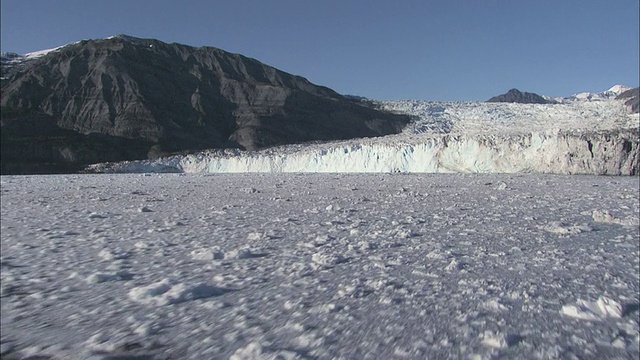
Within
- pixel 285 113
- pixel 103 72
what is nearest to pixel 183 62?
pixel 103 72

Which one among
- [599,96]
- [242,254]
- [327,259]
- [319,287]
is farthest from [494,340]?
[599,96]

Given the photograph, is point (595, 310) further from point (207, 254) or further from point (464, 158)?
point (464, 158)

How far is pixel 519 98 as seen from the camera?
54.4 meters

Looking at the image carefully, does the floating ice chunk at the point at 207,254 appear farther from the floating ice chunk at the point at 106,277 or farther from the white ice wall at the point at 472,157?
the white ice wall at the point at 472,157

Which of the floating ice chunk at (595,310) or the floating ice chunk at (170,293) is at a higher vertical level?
the floating ice chunk at (170,293)

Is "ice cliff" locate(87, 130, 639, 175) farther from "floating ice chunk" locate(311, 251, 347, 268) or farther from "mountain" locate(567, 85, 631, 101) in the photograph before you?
"mountain" locate(567, 85, 631, 101)

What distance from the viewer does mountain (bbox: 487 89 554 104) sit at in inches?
2048

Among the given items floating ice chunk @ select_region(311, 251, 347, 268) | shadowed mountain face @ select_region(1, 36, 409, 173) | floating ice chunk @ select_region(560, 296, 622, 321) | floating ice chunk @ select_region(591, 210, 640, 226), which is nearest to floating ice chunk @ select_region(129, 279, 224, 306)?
floating ice chunk @ select_region(311, 251, 347, 268)

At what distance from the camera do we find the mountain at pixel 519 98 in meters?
52.0

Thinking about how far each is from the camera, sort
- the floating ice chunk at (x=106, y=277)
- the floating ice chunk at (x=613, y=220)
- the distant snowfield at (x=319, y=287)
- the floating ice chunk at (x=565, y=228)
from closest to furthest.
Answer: the distant snowfield at (x=319, y=287) < the floating ice chunk at (x=106, y=277) < the floating ice chunk at (x=565, y=228) < the floating ice chunk at (x=613, y=220)

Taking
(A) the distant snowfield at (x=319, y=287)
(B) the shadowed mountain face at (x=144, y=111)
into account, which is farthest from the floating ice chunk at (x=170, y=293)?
(B) the shadowed mountain face at (x=144, y=111)

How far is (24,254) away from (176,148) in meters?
24.7

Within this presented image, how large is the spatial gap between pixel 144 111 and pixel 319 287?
98.8 ft

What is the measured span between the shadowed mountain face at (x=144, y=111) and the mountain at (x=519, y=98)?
1154 inches
